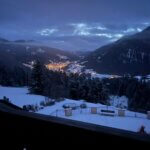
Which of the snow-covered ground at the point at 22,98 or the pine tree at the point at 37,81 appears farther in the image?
the pine tree at the point at 37,81

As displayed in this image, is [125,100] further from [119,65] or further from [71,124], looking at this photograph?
[119,65]

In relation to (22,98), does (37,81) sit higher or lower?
higher

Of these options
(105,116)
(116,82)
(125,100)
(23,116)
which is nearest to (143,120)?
(105,116)

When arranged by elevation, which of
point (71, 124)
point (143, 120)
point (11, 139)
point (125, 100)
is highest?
point (71, 124)

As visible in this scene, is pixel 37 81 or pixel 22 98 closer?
pixel 22 98

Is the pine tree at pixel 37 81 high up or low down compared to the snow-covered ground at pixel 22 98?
up

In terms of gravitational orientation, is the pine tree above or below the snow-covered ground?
above

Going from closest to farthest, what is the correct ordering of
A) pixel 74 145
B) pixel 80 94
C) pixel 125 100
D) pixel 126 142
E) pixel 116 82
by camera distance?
pixel 126 142, pixel 74 145, pixel 80 94, pixel 125 100, pixel 116 82

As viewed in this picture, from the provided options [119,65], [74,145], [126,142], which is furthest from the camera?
[119,65]

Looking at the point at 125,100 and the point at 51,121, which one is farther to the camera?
the point at 125,100

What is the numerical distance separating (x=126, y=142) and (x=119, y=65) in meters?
192

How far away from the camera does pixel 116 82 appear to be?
74125mm

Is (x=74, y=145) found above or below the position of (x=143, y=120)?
above

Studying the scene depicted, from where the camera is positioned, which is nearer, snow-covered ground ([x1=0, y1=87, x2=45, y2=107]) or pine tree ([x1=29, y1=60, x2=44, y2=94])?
snow-covered ground ([x1=0, y1=87, x2=45, y2=107])
